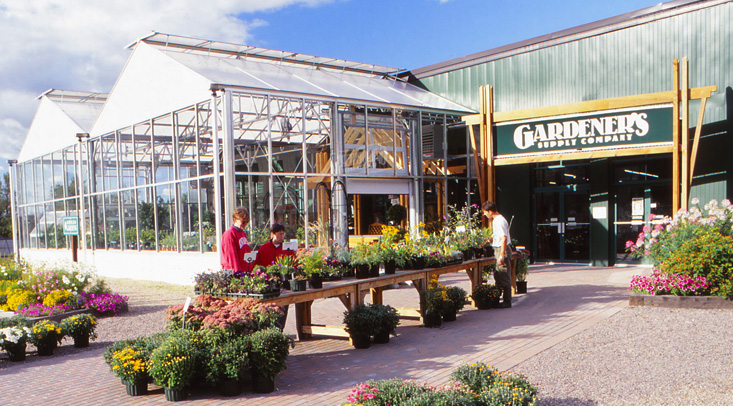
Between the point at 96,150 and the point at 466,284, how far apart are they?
12694mm

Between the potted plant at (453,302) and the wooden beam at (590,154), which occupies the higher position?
the wooden beam at (590,154)

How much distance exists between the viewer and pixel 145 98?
1580cm

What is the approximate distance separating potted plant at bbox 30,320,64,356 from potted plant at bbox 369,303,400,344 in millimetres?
4014

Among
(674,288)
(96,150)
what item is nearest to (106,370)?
(674,288)

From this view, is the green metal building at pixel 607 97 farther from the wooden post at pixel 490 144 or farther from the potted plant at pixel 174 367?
the potted plant at pixel 174 367

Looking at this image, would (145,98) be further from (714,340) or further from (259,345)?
(714,340)

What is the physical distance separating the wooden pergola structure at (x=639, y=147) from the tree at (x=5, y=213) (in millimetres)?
39189

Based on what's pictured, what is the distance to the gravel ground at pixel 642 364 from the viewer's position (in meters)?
4.80

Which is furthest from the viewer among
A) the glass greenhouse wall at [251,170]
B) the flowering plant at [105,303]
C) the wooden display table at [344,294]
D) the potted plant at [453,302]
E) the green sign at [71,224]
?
the green sign at [71,224]

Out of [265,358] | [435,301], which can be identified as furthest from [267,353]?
[435,301]

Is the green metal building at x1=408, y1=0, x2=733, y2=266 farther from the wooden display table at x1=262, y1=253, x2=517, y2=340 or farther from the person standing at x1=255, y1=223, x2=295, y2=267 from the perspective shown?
the person standing at x1=255, y1=223, x2=295, y2=267

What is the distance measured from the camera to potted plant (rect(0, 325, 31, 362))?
275 inches

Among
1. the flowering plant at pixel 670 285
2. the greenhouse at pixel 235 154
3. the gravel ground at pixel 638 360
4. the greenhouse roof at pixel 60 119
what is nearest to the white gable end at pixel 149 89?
the greenhouse at pixel 235 154

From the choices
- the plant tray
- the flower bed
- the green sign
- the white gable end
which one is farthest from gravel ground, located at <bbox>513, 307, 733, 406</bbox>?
the green sign
